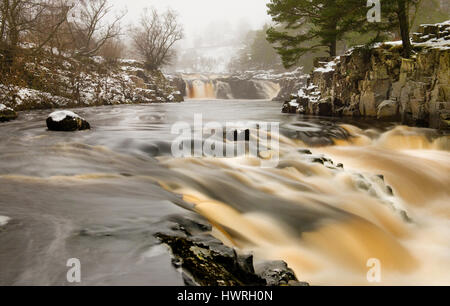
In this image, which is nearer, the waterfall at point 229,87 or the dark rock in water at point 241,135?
the dark rock in water at point 241,135

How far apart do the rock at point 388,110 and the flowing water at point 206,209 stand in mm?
4351

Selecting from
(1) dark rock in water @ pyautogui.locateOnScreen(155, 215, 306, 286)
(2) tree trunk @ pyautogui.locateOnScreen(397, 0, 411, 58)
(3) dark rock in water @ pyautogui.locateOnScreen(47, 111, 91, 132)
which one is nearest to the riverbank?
(3) dark rock in water @ pyautogui.locateOnScreen(47, 111, 91, 132)

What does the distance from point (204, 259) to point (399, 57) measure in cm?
1236

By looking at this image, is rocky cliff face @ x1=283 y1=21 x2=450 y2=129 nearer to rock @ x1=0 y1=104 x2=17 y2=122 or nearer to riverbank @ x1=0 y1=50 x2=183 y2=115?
rock @ x1=0 y1=104 x2=17 y2=122

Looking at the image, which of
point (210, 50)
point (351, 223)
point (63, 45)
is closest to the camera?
point (351, 223)

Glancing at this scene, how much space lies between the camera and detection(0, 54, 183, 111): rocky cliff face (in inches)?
578

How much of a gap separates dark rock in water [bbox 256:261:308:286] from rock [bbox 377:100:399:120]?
10660 millimetres

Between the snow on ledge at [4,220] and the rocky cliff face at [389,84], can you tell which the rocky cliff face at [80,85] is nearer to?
the rocky cliff face at [389,84]

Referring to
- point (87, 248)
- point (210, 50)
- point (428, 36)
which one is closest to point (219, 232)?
point (87, 248)

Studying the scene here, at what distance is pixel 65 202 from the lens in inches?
120

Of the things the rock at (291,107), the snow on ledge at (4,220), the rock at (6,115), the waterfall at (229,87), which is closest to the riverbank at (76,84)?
the rock at (6,115)

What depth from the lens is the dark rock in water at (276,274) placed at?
2191 millimetres

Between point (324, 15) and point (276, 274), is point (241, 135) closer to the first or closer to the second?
point (276, 274)
